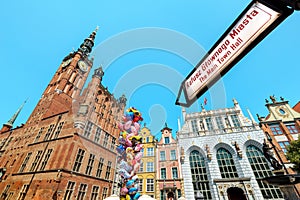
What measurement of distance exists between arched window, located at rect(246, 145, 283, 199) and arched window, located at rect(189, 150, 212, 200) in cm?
588

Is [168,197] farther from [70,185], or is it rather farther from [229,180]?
[70,185]

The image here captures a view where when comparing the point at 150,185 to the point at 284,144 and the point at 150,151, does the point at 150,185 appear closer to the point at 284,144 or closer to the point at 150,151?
the point at 150,151

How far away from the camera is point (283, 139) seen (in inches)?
679

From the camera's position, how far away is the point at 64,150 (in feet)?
47.8

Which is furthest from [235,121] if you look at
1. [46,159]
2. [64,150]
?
[46,159]

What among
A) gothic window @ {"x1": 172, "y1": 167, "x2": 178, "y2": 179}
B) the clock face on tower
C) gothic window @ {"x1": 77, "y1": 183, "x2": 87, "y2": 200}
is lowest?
gothic window @ {"x1": 77, "y1": 183, "x2": 87, "y2": 200}

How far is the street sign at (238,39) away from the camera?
160cm

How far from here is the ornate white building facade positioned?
Result: 1562 centimetres

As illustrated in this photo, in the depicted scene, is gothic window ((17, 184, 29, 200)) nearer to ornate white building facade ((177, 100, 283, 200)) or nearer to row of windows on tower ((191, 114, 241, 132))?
ornate white building facade ((177, 100, 283, 200))

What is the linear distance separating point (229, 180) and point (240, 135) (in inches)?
244

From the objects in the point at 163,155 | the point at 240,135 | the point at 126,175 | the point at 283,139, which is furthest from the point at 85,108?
the point at 283,139

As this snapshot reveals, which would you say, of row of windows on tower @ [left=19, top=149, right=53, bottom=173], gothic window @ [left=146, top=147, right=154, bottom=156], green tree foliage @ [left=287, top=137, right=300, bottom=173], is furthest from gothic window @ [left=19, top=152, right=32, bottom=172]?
green tree foliage @ [left=287, top=137, right=300, bottom=173]

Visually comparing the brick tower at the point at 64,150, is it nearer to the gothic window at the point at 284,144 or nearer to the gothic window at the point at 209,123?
the gothic window at the point at 209,123

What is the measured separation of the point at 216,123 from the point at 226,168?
6393mm
